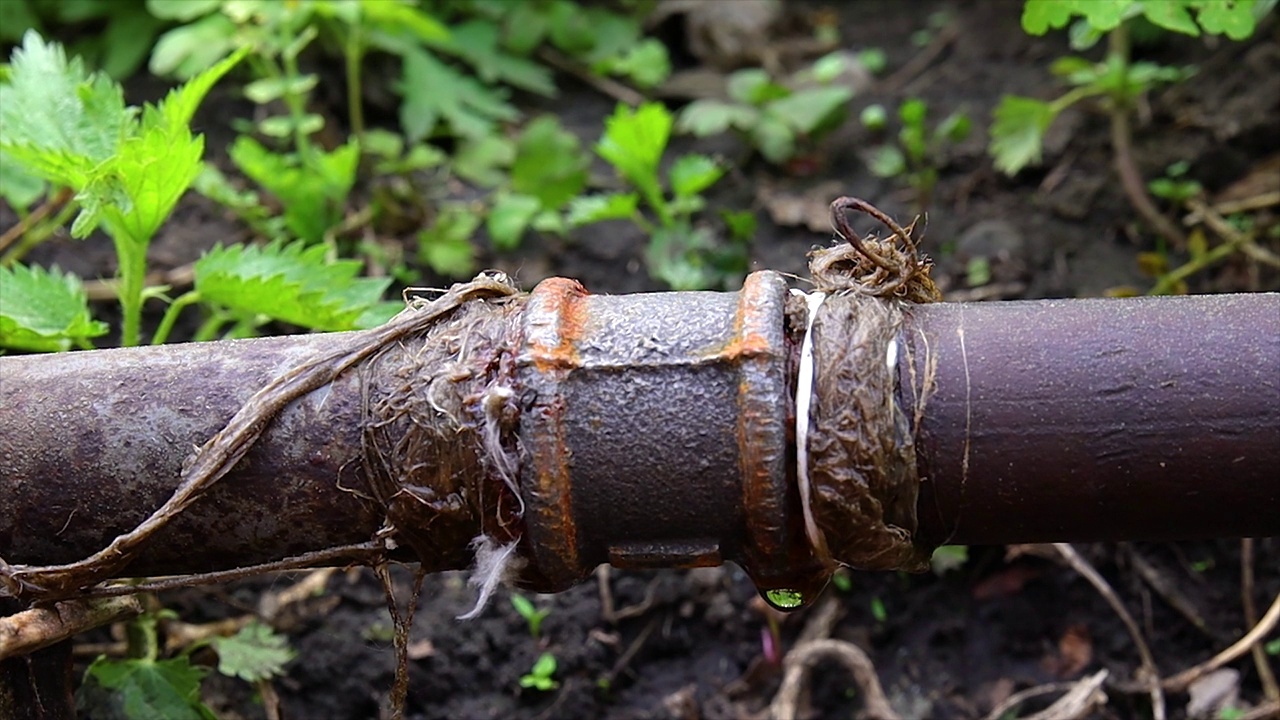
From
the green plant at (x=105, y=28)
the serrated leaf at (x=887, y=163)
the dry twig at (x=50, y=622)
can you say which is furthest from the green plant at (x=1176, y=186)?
the green plant at (x=105, y=28)

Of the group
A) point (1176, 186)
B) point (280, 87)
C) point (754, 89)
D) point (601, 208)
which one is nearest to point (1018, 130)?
point (1176, 186)

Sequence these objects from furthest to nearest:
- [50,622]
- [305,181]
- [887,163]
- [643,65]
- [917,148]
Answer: [643,65] → [887,163] → [917,148] → [305,181] → [50,622]

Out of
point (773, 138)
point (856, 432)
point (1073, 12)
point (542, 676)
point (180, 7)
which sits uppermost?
point (1073, 12)

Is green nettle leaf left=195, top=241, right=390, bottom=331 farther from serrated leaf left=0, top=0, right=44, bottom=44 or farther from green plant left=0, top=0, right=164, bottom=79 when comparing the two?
serrated leaf left=0, top=0, right=44, bottom=44

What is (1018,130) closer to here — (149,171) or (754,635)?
(754,635)

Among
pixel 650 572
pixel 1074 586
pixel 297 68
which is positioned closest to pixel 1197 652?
pixel 1074 586

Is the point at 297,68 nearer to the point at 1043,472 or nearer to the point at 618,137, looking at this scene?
the point at 618,137

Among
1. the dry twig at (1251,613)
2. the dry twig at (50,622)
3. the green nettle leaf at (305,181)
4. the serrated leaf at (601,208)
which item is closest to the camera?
the dry twig at (50,622)

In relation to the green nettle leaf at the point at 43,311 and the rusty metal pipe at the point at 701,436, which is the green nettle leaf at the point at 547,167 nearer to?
the green nettle leaf at the point at 43,311
